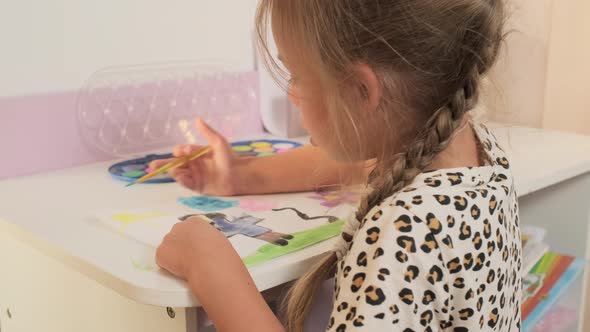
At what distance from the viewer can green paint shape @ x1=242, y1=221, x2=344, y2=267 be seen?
0.65 meters

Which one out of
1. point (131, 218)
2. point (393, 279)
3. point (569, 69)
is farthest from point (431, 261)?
point (569, 69)

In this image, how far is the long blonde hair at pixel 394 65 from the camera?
0.60 metres

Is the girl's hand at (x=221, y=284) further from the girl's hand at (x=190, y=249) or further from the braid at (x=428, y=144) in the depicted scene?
the braid at (x=428, y=144)

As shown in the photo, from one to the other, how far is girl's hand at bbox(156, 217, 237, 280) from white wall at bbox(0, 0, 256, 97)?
17.2 inches

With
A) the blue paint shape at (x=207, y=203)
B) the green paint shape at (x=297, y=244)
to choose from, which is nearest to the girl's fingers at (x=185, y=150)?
the blue paint shape at (x=207, y=203)

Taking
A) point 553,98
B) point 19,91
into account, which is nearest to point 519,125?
point 553,98

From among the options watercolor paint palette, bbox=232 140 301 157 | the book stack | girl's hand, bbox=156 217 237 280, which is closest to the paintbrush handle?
watercolor paint palette, bbox=232 140 301 157

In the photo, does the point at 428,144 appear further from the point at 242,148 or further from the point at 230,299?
the point at 242,148

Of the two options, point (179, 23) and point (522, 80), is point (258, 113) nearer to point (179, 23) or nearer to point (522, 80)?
point (179, 23)

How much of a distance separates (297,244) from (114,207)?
10.0 inches

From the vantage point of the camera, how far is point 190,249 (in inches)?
25.0

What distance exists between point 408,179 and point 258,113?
0.68 meters

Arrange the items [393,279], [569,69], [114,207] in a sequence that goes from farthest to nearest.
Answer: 1. [569,69]
2. [114,207]
3. [393,279]

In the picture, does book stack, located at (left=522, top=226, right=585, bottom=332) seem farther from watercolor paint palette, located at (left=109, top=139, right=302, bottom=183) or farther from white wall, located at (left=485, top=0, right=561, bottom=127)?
watercolor paint palette, located at (left=109, top=139, right=302, bottom=183)
